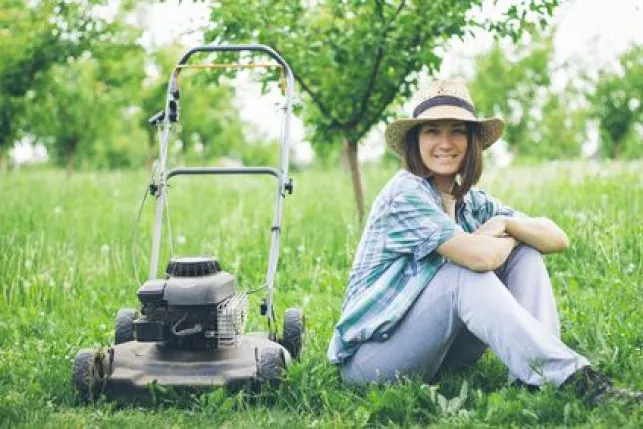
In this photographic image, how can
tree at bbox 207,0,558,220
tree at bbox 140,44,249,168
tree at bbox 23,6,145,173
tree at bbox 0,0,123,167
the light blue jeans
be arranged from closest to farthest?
the light blue jeans < tree at bbox 207,0,558,220 < tree at bbox 0,0,123,167 < tree at bbox 23,6,145,173 < tree at bbox 140,44,249,168

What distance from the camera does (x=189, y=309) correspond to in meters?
3.38

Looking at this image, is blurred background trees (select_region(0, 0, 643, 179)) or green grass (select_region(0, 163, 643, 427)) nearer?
green grass (select_region(0, 163, 643, 427))

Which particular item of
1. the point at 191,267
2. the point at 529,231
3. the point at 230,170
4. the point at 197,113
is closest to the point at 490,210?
the point at 529,231

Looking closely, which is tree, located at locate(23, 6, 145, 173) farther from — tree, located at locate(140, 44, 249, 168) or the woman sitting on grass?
the woman sitting on grass

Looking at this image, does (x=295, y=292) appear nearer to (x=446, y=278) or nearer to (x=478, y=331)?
(x=446, y=278)

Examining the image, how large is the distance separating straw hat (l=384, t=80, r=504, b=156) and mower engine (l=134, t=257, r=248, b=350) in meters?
0.90

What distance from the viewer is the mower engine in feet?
11.0

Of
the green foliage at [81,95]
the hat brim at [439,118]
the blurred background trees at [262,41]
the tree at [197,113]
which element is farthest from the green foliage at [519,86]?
the hat brim at [439,118]

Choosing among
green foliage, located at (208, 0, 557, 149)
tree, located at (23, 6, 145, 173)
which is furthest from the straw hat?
tree, located at (23, 6, 145, 173)

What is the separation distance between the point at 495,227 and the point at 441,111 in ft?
1.65

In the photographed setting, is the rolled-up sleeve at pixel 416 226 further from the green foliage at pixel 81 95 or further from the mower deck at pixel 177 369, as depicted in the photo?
the green foliage at pixel 81 95

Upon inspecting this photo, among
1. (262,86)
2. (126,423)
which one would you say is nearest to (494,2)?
(262,86)

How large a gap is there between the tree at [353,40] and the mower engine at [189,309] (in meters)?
2.14

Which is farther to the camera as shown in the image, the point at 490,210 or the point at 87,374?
the point at 490,210
